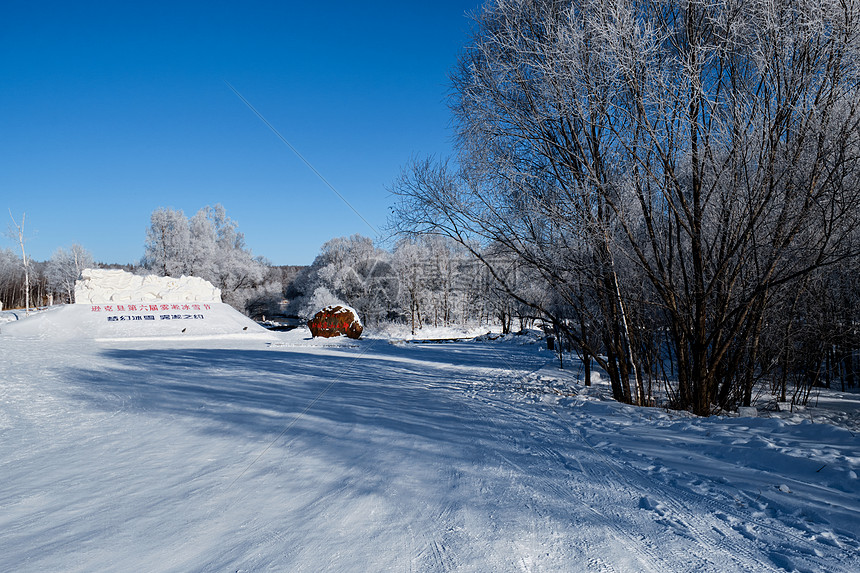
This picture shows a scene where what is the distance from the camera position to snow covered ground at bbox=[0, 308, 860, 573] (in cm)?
281

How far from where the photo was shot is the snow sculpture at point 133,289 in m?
27.0

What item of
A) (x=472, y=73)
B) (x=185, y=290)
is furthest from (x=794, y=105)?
(x=185, y=290)

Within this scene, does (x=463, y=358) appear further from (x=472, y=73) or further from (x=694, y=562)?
(x=694, y=562)

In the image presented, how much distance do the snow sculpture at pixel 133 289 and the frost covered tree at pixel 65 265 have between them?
3480 centimetres

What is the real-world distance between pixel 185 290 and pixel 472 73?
25.9m

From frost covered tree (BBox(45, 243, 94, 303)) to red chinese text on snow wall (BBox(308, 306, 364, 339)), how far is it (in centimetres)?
4542

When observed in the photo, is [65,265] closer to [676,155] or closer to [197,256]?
[197,256]

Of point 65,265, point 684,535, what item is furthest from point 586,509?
point 65,265

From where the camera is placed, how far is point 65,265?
5891 cm

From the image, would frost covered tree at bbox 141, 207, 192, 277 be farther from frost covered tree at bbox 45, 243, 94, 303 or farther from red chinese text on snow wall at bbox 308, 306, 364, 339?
red chinese text on snow wall at bbox 308, 306, 364, 339

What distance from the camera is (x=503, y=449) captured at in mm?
4969

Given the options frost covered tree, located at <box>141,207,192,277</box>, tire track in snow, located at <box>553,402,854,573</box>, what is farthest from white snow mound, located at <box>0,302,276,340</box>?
tire track in snow, located at <box>553,402,854,573</box>

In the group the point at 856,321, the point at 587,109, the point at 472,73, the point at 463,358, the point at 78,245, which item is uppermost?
the point at 78,245

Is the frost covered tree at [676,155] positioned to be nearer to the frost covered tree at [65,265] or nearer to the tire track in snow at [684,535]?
the tire track in snow at [684,535]
